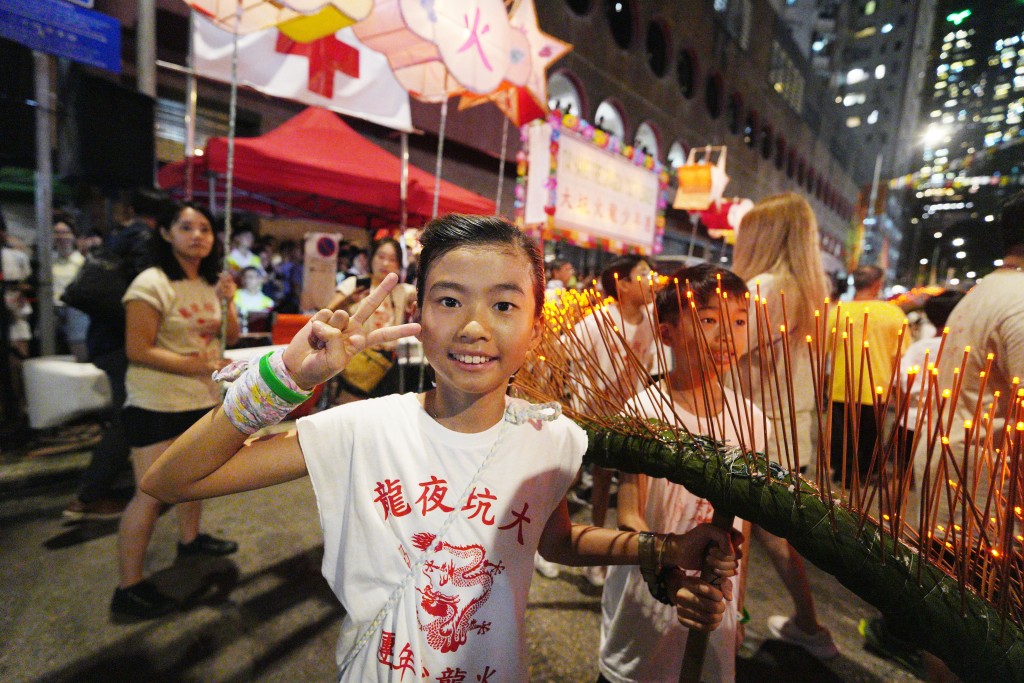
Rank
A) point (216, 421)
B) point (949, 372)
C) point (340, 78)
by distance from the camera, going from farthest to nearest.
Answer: point (340, 78) < point (949, 372) < point (216, 421)

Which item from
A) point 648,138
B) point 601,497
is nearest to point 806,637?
point 601,497

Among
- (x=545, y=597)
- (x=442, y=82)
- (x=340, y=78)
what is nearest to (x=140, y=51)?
(x=340, y=78)

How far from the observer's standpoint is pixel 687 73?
15.8 metres

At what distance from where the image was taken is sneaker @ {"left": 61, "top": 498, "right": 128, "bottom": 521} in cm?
307

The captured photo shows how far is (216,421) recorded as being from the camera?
908 millimetres

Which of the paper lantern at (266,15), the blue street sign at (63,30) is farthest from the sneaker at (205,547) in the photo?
the blue street sign at (63,30)

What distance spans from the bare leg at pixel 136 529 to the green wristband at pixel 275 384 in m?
1.91

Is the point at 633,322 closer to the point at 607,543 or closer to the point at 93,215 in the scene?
the point at 607,543

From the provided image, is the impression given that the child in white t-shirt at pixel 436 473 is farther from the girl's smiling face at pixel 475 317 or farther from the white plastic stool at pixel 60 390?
the white plastic stool at pixel 60 390

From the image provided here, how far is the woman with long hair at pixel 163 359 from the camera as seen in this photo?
2264 millimetres

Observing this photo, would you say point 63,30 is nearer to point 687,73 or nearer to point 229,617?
point 229,617

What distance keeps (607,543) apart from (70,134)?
17.9 ft

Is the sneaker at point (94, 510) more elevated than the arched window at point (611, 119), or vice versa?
the arched window at point (611, 119)

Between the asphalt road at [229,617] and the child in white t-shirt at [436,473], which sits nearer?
the child in white t-shirt at [436,473]
